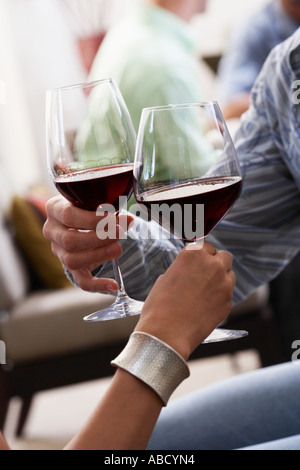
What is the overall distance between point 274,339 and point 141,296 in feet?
4.95

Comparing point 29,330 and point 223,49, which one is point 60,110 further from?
point 223,49

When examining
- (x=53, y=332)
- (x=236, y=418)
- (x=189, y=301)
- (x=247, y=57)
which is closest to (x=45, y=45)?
(x=247, y=57)

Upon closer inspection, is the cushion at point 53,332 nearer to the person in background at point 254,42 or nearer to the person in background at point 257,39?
the person in background at point 254,42

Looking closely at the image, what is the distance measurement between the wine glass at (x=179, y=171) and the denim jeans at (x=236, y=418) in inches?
15.4

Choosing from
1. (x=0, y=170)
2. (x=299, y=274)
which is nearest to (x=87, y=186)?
(x=299, y=274)

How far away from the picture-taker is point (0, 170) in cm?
277

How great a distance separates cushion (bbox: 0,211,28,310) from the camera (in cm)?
236

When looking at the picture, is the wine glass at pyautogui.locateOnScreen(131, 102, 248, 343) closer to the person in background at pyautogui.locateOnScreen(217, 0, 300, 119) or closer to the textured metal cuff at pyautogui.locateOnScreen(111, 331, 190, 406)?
the textured metal cuff at pyautogui.locateOnScreen(111, 331, 190, 406)

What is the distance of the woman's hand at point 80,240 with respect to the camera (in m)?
0.75

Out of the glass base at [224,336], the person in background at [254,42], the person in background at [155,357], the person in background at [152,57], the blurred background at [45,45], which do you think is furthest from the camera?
the blurred background at [45,45]

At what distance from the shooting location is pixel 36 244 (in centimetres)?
254

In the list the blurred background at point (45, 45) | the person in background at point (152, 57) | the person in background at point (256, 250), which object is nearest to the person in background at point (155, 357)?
the person in background at point (256, 250)

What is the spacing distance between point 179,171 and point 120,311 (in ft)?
0.56

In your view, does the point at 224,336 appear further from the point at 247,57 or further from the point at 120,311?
the point at 247,57
